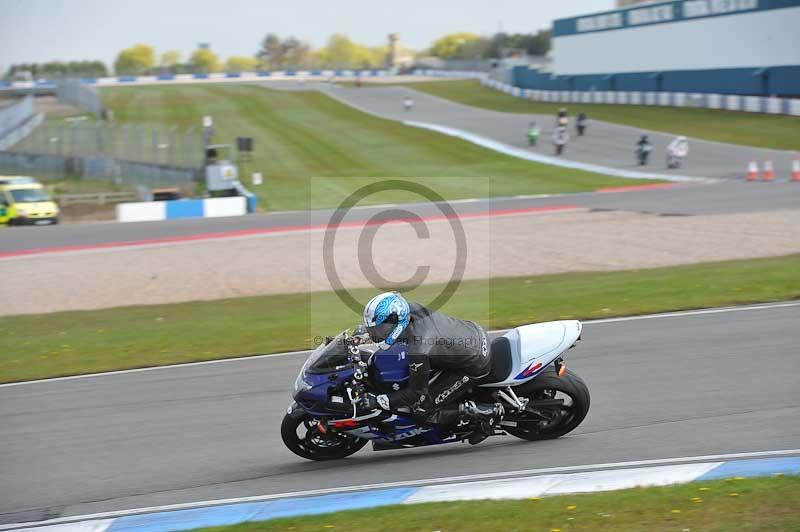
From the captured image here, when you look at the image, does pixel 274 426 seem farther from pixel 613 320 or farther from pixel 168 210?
pixel 168 210

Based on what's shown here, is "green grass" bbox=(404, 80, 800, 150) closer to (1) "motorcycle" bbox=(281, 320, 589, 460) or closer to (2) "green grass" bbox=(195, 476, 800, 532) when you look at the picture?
(1) "motorcycle" bbox=(281, 320, 589, 460)

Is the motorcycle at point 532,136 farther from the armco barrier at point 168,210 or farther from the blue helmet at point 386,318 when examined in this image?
the blue helmet at point 386,318

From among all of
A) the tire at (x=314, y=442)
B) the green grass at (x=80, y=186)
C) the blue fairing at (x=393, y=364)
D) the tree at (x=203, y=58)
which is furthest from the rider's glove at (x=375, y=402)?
the tree at (x=203, y=58)

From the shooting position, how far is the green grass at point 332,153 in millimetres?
37688

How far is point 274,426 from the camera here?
9359 millimetres

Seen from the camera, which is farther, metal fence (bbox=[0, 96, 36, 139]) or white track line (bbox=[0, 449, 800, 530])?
metal fence (bbox=[0, 96, 36, 139])

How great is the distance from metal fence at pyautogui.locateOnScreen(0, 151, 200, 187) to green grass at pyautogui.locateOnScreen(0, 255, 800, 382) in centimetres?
2576

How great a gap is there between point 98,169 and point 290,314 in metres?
31.1

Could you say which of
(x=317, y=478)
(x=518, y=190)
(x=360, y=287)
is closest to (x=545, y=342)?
(x=317, y=478)

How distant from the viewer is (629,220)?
2473 centimetres

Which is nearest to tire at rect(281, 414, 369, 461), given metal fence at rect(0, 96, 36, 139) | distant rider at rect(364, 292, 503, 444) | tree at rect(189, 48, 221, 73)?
distant rider at rect(364, 292, 503, 444)

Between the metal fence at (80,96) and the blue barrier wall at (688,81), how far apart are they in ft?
128

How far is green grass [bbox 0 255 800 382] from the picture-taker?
1296cm

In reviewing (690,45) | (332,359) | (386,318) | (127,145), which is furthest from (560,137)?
(386,318)
